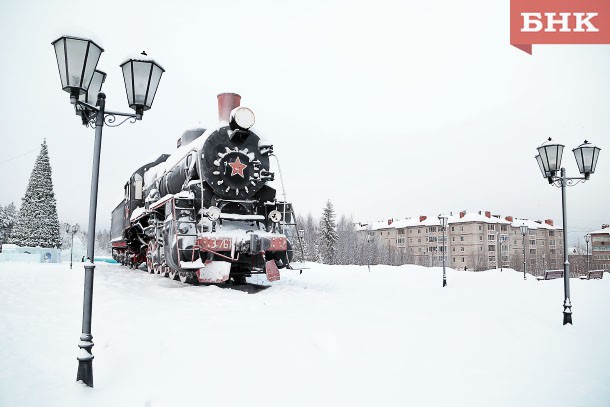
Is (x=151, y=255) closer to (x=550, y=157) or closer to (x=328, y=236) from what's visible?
(x=550, y=157)

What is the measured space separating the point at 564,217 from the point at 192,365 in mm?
8382

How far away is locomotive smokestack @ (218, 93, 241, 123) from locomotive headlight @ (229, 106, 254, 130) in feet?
2.81

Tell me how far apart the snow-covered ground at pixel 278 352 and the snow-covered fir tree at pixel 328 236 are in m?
40.5

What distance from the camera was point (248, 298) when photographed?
26.8 feet

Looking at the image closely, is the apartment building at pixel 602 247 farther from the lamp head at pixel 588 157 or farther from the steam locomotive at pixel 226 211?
the steam locomotive at pixel 226 211

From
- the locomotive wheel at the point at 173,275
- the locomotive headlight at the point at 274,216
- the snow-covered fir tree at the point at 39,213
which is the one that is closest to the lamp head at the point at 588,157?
the locomotive headlight at the point at 274,216

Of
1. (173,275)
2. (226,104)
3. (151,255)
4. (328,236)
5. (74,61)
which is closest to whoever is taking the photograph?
(74,61)

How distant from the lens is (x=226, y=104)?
11.4m

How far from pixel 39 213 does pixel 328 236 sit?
28713mm

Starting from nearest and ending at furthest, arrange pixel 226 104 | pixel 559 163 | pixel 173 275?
pixel 559 163, pixel 226 104, pixel 173 275

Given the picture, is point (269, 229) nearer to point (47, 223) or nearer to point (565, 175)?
point (565, 175)

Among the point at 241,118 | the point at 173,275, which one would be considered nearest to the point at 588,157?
the point at 241,118

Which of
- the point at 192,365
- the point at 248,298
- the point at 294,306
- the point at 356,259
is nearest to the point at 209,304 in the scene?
the point at 248,298

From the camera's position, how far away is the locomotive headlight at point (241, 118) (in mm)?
10414
